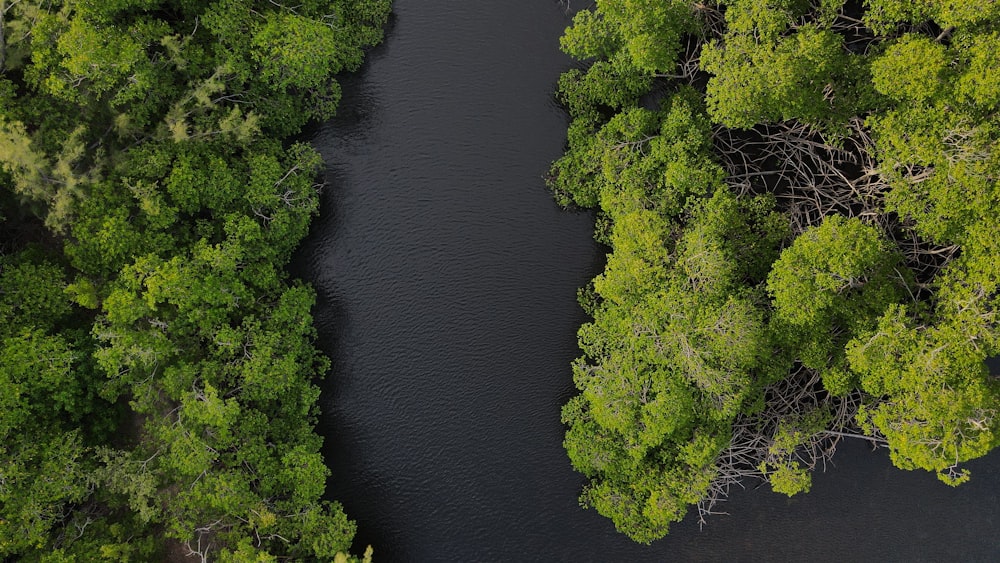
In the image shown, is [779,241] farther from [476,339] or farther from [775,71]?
[476,339]


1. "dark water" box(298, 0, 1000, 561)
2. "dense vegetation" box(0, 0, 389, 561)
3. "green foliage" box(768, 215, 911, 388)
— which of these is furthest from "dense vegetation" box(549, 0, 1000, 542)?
"dense vegetation" box(0, 0, 389, 561)

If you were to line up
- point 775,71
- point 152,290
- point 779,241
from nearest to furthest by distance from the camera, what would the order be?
→ point 775,71
point 152,290
point 779,241

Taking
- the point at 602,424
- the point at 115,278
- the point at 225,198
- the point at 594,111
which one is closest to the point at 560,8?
the point at 594,111

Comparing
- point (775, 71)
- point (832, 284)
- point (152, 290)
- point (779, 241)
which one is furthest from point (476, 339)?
point (775, 71)

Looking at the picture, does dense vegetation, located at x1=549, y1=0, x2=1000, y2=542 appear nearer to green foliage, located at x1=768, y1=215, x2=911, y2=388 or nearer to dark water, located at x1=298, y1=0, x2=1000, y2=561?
green foliage, located at x1=768, y1=215, x2=911, y2=388

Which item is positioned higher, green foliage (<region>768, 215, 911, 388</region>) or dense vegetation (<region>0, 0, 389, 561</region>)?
green foliage (<region>768, 215, 911, 388</region>)
